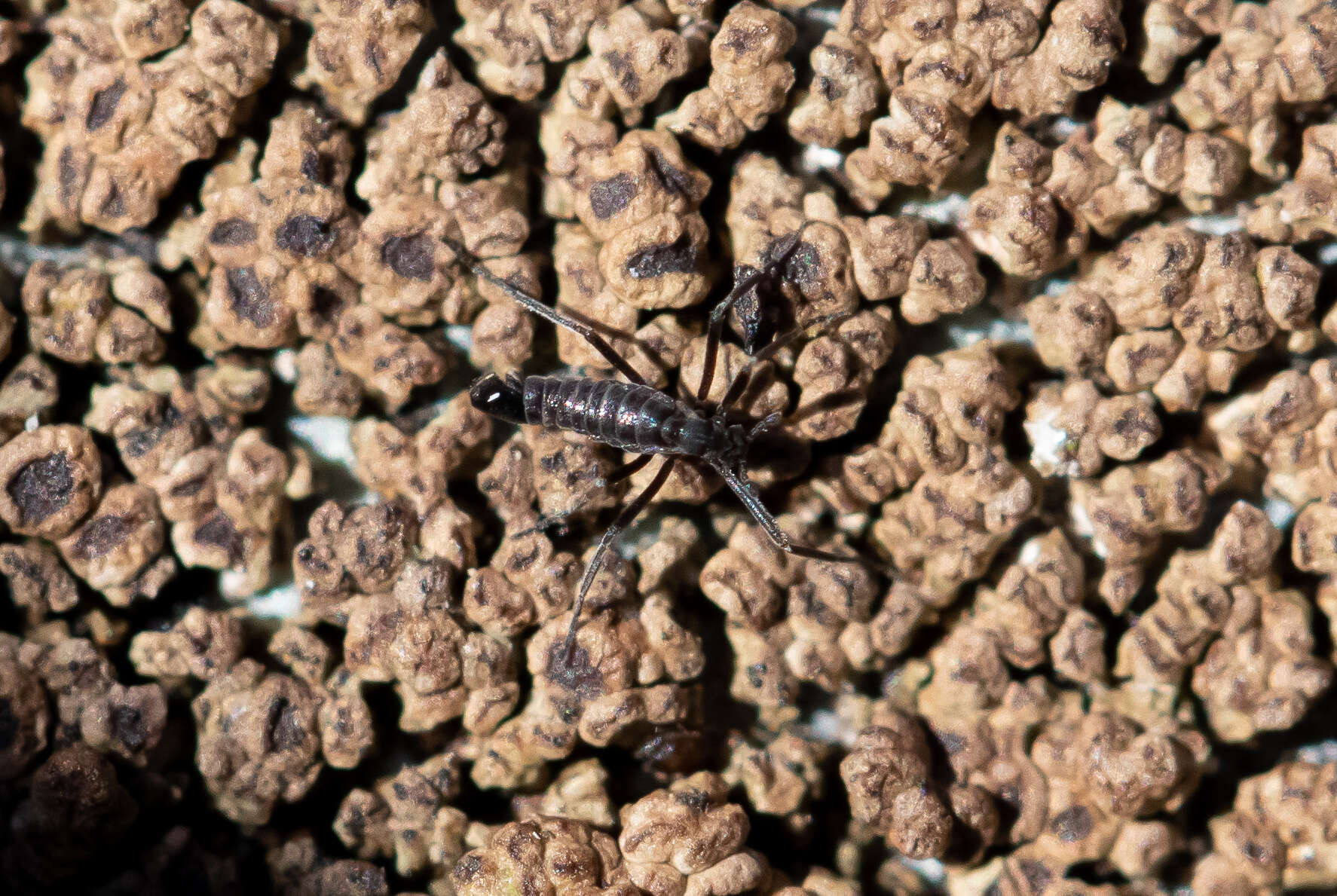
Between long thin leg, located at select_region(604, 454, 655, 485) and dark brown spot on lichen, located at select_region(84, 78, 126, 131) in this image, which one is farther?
long thin leg, located at select_region(604, 454, 655, 485)

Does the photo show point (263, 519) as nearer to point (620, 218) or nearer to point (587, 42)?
point (620, 218)

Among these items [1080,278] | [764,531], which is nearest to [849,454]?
[764,531]

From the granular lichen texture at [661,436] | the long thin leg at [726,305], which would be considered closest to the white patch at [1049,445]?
the granular lichen texture at [661,436]

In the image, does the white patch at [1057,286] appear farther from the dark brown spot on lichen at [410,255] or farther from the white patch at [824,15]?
the dark brown spot on lichen at [410,255]

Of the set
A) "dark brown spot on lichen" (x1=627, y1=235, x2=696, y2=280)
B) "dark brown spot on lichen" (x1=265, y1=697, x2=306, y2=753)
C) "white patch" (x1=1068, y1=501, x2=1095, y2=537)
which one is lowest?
"dark brown spot on lichen" (x1=265, y1=697, x2=306, y2=753)

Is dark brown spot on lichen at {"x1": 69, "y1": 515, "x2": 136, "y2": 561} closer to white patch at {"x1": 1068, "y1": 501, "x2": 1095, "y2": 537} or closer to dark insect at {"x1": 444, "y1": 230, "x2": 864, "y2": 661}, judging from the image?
dark insect at {"x1": 444, "y1": 230, "x2": 864, "y2": 661}

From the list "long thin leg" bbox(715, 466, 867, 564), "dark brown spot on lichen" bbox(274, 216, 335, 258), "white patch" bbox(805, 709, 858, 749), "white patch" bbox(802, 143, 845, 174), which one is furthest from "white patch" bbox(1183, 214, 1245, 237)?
"dark brown spot on lichen" bbox(274, 216, 335, 258)

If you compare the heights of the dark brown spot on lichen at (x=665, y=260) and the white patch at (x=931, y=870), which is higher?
the dark brown spot on lichen at (x=665, y=260)
